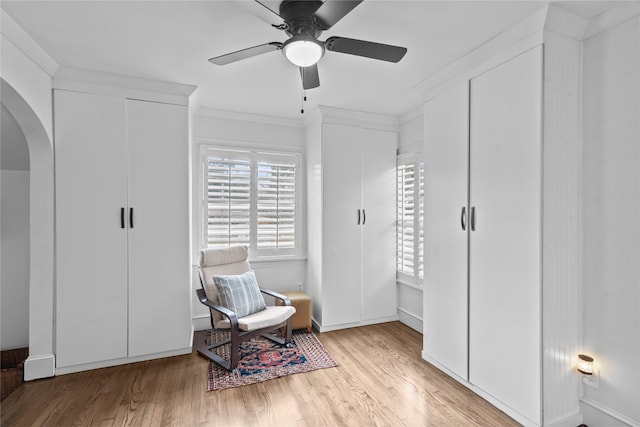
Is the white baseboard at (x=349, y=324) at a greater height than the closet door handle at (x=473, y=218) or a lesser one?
lesser

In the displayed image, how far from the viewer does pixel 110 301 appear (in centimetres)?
283

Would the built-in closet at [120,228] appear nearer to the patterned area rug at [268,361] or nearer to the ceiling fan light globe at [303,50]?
the patterned area rug at [268,361]

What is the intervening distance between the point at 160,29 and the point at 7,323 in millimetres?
3196

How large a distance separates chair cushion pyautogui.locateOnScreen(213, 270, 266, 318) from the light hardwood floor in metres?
0.56

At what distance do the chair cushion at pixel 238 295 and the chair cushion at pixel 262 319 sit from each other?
75 mm

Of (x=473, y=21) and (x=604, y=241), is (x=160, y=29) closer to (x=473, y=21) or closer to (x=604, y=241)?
(x=473, y=21)

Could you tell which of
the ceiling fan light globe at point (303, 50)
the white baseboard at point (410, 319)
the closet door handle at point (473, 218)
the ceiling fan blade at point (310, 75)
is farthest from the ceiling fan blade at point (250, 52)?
the white baseboard at point (410, 319)

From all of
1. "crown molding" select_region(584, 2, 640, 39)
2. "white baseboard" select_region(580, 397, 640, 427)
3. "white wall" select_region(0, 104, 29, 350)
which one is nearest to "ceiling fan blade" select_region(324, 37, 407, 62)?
"crown molding" select_region(584, 2, 640, 39)

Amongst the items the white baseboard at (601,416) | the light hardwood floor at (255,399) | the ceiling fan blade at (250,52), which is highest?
the ceiling fan blade at (250,52)

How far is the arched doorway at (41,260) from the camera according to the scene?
103 inches

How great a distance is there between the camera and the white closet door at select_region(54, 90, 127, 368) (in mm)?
2701

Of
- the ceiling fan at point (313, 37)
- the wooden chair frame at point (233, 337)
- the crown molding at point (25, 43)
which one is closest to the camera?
the ceiling fan at point (313, 37)

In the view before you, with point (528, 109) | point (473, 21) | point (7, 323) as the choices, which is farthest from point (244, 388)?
point (473, 21)

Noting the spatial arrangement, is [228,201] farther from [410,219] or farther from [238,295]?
[410,219]
